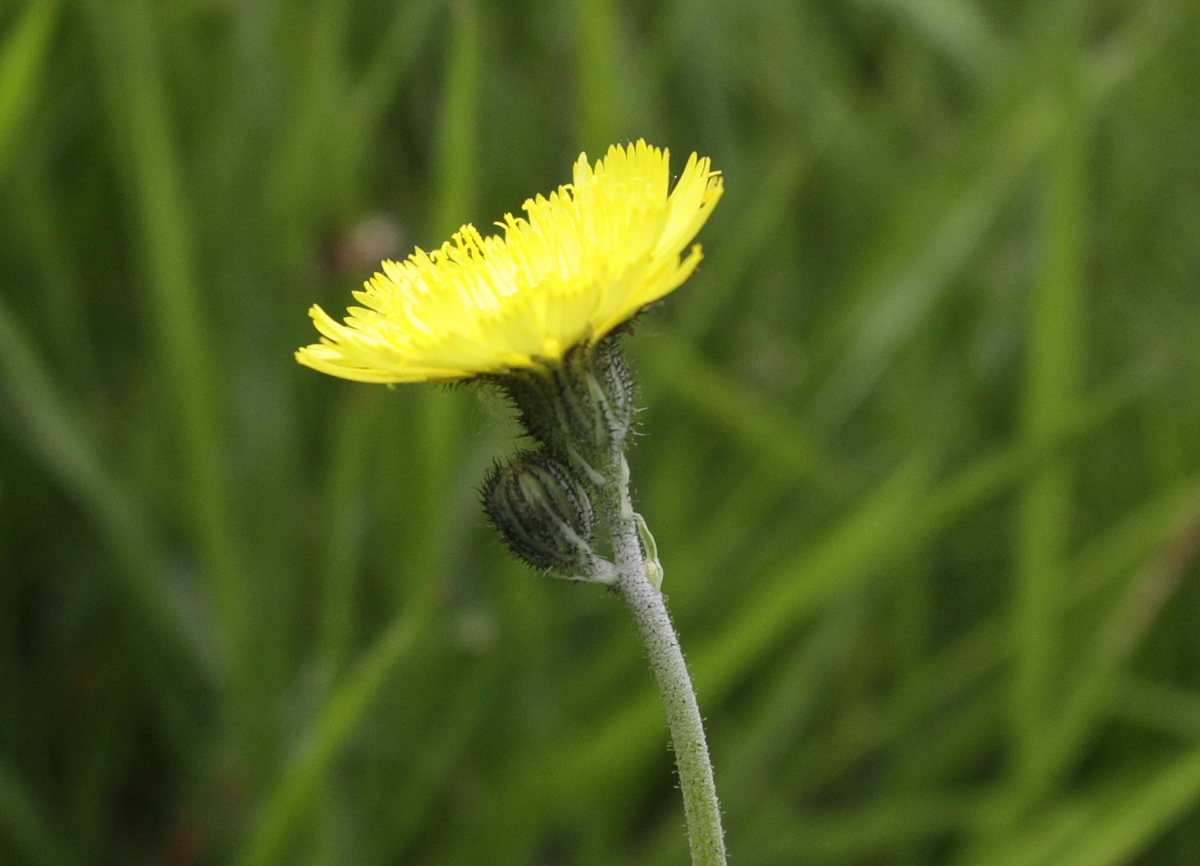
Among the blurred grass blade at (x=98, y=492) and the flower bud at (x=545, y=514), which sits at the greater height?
the blurred grass blade at (x=98, y=492)

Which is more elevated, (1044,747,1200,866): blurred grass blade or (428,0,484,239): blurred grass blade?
(428,0,484,239): blurred grass blade

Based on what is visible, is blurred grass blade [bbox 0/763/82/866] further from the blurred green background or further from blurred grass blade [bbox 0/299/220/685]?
blurred grass blade [bbox 0/299/220/685]

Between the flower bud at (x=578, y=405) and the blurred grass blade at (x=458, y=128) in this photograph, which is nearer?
the flower bud at (x=578, y=405)

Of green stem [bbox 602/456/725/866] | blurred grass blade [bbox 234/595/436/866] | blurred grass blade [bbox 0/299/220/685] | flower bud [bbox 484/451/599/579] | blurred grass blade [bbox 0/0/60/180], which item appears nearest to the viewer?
green stem [bbox 602/456/725/866]

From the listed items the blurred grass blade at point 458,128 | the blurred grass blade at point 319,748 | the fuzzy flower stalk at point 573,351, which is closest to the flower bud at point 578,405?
the fuzzy flower stalk at point 573,351

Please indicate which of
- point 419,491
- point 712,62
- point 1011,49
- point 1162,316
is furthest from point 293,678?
point 1011,49

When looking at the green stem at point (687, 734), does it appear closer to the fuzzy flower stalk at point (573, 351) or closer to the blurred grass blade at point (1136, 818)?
the fuzzy flower stalk at point (573, 351)

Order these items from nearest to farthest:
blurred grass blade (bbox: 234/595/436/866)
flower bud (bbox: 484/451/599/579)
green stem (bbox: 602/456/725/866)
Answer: green stem (bbox: 602/456/725/866)
flower bud (bbox: 484/451/599/579)
blurred grass blade (bbox: 234/595/436/866)

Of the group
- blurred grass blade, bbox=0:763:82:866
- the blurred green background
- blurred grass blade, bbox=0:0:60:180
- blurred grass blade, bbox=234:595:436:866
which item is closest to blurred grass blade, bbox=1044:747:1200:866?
the blurred green background
